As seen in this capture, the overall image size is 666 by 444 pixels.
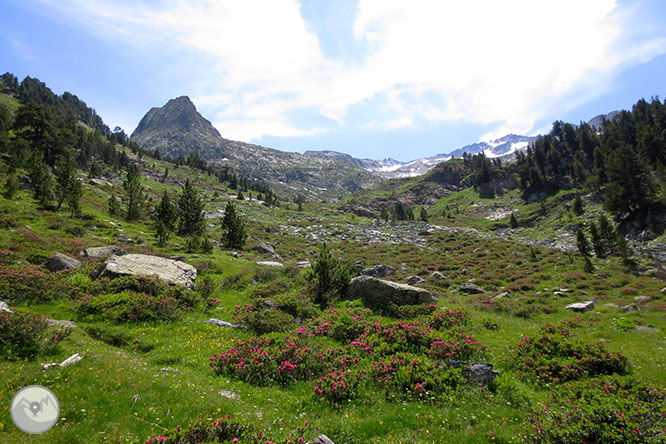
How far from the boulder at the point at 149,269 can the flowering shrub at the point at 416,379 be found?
1656 cm

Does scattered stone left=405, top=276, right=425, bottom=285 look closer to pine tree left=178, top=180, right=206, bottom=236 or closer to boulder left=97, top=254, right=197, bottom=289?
boulder left=97, top=254, right=197, bottom=289

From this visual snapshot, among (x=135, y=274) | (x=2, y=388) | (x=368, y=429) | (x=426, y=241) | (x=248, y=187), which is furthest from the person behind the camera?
(x=248, y=187)

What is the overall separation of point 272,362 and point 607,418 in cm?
1034

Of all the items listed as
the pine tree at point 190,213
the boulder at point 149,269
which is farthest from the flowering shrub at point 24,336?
the pine tree at point 190,213

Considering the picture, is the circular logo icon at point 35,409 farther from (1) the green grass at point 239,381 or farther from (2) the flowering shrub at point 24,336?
(2) the flowering shrub at point 24,336

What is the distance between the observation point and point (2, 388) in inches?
269

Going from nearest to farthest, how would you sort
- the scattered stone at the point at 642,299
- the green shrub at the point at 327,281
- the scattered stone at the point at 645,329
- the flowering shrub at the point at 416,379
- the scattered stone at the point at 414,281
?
the flowering shrub at the point at 416,379 → the scattered stone at the point at 645,329 → the green shrub at the point at 327,281 → the scattered stone at the point at 642,299 → the scattered stone at the point at 414,281

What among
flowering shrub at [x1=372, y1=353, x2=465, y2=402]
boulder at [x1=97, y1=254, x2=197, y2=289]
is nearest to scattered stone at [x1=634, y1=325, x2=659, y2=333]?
flowering shrub at [x1=372, y1=353, x2=465, y2=402]

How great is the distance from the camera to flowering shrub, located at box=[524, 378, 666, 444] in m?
6.35

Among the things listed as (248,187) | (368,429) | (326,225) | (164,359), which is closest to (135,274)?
(164,359)

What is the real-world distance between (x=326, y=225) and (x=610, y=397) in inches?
3248

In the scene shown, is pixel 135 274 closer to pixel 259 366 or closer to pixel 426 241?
pixel 259 366

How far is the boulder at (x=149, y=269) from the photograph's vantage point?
Result: 18797mm

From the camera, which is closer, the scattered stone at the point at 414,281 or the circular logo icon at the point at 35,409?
the circular logo icon at the point at 35,409
